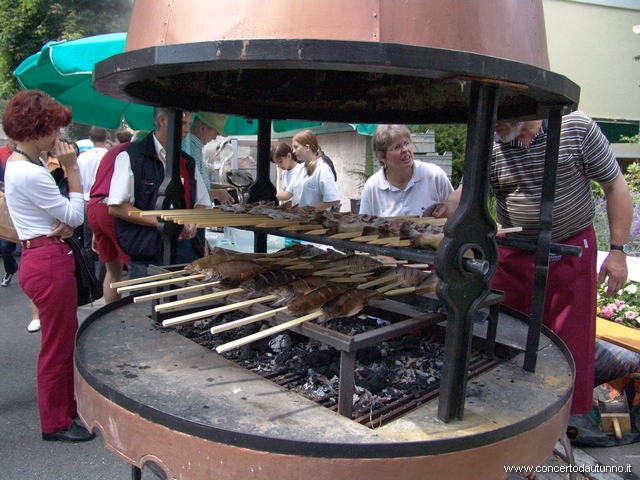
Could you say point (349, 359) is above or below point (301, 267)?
below

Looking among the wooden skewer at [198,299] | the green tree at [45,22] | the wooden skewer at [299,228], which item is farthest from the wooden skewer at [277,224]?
the green tree at [45,22]

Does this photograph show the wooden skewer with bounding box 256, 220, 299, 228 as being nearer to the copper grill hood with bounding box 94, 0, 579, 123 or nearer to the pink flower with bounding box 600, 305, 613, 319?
the copper grill hood with bounding box 94, 0, 579, 123

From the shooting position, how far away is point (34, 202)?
129 inches

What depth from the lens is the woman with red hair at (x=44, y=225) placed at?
3.28 m

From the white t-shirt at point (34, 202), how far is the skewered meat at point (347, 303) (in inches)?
89.7

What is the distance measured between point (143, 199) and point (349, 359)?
2.55 metres

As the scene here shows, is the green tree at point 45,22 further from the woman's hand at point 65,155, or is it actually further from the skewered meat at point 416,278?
the skewered meat at point 416,278

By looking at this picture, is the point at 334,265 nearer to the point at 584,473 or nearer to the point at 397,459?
the point at 397,459

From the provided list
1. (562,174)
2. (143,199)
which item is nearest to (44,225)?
(143,199)

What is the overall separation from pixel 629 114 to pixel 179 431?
22.0 metres

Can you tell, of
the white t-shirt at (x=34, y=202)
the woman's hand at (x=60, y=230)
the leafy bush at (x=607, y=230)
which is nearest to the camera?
the white t-shirt at (x=34, y=202)

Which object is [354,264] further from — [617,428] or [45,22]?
[45,22]

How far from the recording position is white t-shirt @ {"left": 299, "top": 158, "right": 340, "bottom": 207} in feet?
19.0

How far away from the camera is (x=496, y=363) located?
217 cm
